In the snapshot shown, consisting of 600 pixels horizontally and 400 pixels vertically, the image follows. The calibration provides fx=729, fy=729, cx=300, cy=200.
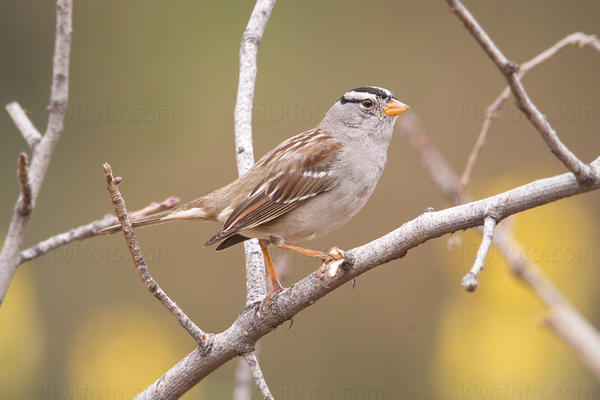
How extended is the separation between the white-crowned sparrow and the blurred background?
1359 mm

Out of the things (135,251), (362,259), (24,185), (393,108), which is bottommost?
(362,259)

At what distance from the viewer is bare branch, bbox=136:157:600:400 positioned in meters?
2.02

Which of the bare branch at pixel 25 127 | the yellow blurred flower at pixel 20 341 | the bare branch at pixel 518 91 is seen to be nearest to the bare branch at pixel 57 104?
the bare branch at pixel 25 127

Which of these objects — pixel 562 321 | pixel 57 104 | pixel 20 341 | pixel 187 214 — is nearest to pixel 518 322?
pixel 187 214

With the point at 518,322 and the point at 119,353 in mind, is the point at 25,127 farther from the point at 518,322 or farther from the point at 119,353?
the point at 518,322

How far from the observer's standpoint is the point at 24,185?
2.40 m

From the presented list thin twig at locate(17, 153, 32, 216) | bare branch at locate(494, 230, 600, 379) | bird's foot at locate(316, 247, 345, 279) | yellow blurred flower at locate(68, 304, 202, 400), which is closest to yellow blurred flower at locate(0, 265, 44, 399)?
yellow blurred flower at locate(68, 304, 202, 400)

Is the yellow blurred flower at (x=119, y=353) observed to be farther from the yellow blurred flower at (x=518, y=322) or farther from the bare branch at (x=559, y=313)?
the bare branch at (x=559, y=313)

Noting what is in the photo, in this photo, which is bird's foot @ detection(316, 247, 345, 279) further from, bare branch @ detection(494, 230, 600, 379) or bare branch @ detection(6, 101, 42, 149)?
bare branch @ detection(6, 101, 42, 149)

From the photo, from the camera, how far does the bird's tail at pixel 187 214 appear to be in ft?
13.1

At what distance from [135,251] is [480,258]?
112cm

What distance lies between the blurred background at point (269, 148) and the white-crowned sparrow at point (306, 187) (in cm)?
136

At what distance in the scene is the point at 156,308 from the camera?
658 cm

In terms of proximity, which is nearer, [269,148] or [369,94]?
[369,94]
